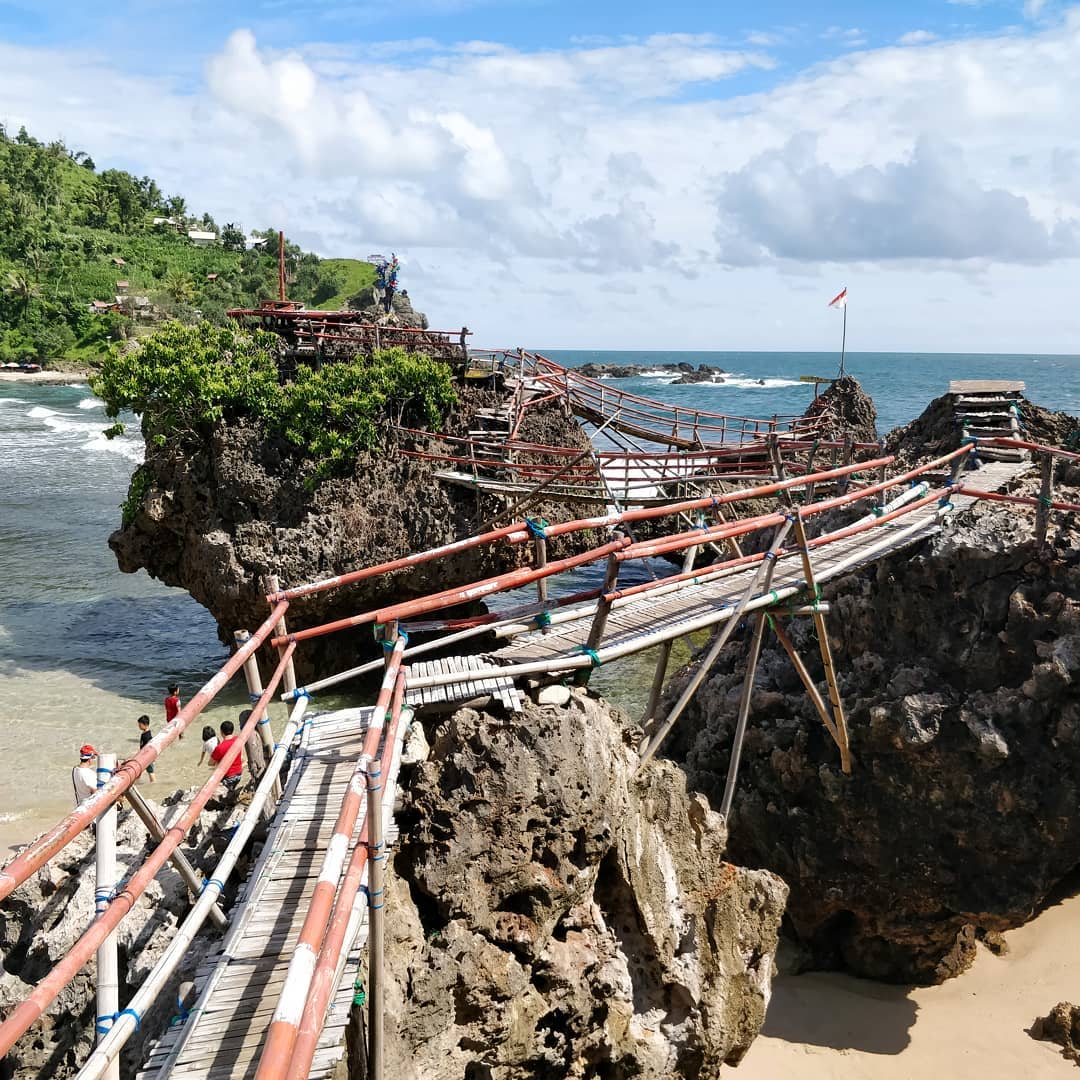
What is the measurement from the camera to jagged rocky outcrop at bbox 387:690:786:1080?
470cm

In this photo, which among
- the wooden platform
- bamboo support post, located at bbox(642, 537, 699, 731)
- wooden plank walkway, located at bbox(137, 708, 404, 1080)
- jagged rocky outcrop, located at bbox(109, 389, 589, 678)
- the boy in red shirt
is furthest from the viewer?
jagged rocky outcrop, located at bbox(109, 389, 589, 678)

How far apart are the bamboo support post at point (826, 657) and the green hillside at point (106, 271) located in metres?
61.1

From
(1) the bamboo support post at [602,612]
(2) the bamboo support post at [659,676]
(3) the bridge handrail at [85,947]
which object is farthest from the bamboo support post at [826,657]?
(3) the bridge handrail at [85,947]

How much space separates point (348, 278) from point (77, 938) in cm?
7776

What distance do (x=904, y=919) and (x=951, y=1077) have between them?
157cm

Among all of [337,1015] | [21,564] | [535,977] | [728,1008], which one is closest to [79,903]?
[337,1015]

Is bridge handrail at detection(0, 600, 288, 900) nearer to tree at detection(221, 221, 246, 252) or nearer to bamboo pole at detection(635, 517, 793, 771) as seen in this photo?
bamboo pole at detection(635, 517, 793, 771)

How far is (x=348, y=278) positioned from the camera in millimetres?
77375

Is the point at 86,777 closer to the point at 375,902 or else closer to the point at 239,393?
the point at 375,902

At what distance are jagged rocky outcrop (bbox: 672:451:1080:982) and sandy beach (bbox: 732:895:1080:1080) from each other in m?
0.35

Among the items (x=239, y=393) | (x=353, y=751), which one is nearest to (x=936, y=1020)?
(x=353, y=751)

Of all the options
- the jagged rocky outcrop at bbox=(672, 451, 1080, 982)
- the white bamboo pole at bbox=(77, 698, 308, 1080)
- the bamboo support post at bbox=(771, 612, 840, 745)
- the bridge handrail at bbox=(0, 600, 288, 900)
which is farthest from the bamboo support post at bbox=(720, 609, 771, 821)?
the bridge handrail at bbox=(0, 600, 288, 900)

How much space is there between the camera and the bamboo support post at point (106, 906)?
3717 mm

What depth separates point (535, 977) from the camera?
5.11m
